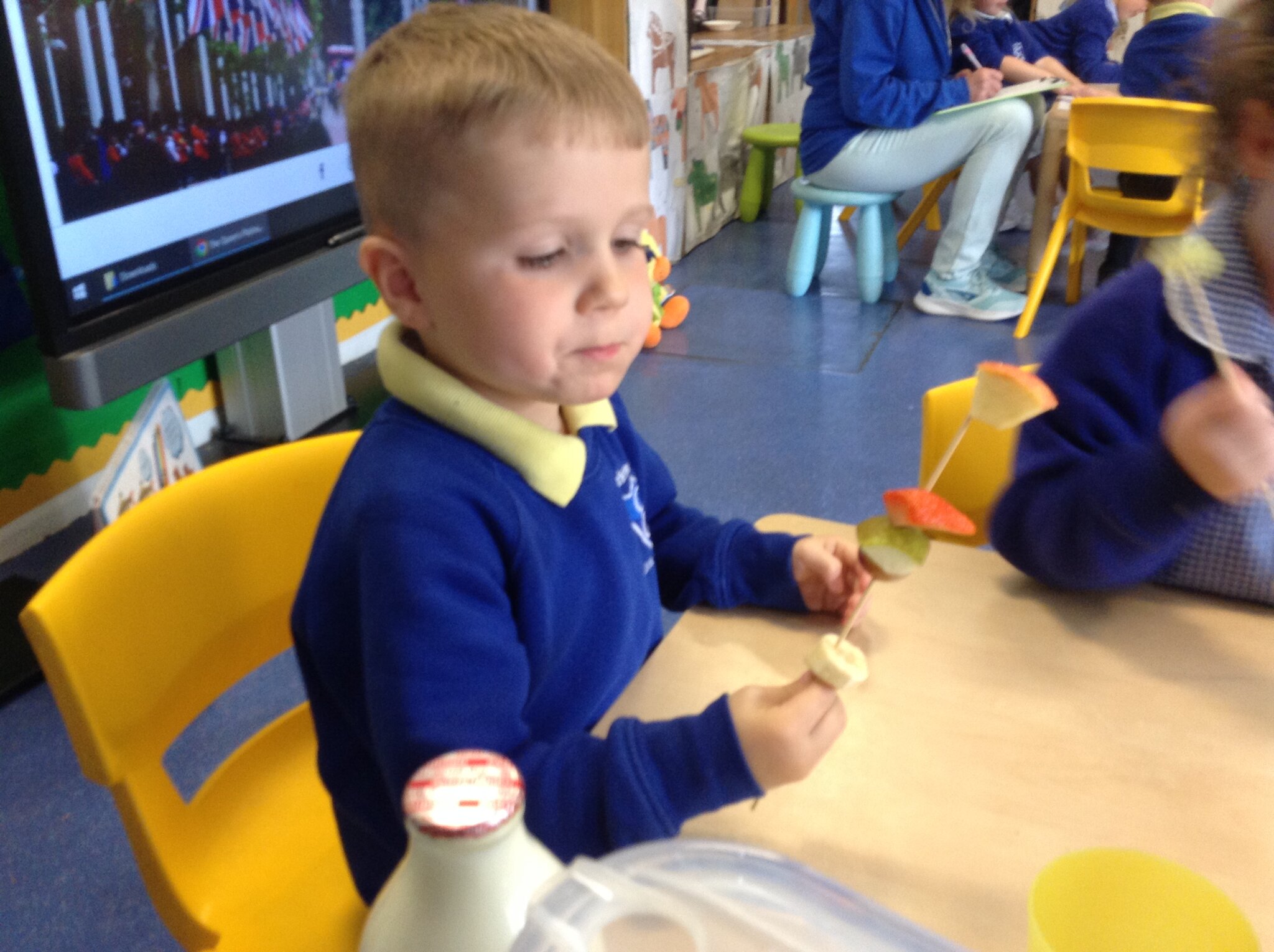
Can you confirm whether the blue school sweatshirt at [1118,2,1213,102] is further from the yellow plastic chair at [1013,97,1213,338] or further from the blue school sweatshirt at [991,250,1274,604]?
the blue school sweatshirt at [991,250,1274,604]

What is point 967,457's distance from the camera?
1.11 metres

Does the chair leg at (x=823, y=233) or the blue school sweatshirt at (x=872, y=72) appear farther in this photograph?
the chair leg at (x=823, y=233)

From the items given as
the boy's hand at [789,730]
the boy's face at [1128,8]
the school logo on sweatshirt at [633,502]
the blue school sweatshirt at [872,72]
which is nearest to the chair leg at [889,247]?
the blue school sweatshirt at [872,72]

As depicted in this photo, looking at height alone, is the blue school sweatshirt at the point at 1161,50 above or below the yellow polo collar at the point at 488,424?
above

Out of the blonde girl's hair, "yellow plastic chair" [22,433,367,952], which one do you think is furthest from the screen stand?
the blonde girl's hair

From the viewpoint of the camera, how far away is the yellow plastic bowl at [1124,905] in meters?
0.46

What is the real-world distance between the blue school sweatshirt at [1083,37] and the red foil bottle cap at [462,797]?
194 inches

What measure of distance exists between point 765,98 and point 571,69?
4447 mm

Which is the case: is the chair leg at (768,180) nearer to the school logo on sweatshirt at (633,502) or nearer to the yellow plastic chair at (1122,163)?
the yellow plastic chair at (1122,163)

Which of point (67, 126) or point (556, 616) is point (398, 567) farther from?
point (67, 126)

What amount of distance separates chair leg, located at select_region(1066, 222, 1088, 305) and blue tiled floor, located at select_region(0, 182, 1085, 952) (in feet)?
0.17

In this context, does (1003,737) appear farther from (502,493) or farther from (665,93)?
(665,93)

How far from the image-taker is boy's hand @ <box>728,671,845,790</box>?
1.87ft

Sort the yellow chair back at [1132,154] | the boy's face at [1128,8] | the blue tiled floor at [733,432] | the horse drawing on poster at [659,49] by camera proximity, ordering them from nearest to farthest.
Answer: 1. the blue tiled floor at [733,432]
2. the yellow chair back at [1132,154]
3. the horse drawing on poster at [659,49]
4. the boy's face at [1128,8]
